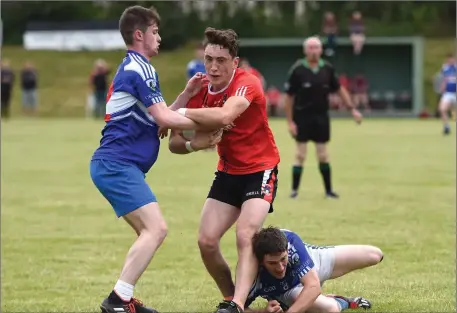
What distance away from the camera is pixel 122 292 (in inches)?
271

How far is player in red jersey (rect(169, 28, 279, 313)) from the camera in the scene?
7164 millimetres

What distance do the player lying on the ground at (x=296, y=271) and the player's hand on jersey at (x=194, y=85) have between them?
1292mm

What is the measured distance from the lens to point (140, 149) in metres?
7.16

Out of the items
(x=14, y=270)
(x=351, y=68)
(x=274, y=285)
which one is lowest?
(x=351, y=68)

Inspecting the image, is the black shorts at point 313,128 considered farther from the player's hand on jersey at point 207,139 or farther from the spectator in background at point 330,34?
the spectator in background at point 330,34

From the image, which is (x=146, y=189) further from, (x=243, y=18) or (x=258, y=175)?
(x=243, y=18)

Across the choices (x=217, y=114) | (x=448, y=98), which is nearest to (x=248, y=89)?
(x=217, y=114)

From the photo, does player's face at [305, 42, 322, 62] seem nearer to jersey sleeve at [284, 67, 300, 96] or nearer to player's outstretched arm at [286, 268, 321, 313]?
jersey sleeve at [284, 67, 300, 96]

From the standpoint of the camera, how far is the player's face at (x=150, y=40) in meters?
7.12

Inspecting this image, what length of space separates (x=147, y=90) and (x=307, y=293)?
6.12 feet

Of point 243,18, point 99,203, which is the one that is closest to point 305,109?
point 99,203

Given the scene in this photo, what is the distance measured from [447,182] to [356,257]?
982 centimetres

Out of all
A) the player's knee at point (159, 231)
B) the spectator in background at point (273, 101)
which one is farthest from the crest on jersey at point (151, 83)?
the spectator in background at point (273, 101)

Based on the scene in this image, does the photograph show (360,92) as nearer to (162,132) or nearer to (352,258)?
(352,258)
